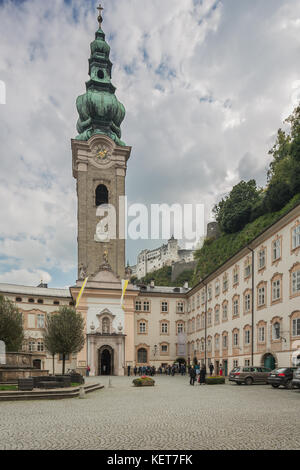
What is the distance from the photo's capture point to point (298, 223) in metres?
29.6

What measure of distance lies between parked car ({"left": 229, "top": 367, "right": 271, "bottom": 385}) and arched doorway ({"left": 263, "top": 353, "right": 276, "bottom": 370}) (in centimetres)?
250

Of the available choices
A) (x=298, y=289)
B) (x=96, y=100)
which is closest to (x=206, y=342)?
(x=298, y=289)

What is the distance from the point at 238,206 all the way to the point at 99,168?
1046 inches

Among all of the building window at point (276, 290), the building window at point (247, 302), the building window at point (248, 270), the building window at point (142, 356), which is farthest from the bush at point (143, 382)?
the building window at point (142, 356)

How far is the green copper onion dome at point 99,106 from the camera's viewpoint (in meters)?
69.9

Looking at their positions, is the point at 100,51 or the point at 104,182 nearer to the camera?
the point at 104,182

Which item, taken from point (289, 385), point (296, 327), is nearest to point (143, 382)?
point (289, 385)

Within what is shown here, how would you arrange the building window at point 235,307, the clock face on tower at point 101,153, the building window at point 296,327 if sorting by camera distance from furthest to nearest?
the clock face on tower at point 101,153
the building window at point 235,307
the building window at point 296,327

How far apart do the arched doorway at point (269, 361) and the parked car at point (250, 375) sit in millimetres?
2503

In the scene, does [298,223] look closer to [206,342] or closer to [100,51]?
[206,342]

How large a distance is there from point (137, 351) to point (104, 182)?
24189mm

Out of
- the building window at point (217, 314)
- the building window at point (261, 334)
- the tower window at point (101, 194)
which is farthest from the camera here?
the tower window at point (101, 194)

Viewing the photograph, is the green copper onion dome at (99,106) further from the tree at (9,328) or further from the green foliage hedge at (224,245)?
the tree at (9,328)

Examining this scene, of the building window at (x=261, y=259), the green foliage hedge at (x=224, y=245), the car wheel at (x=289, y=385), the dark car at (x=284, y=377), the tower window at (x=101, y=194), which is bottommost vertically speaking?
the car wheel at (x=289, y=385)
